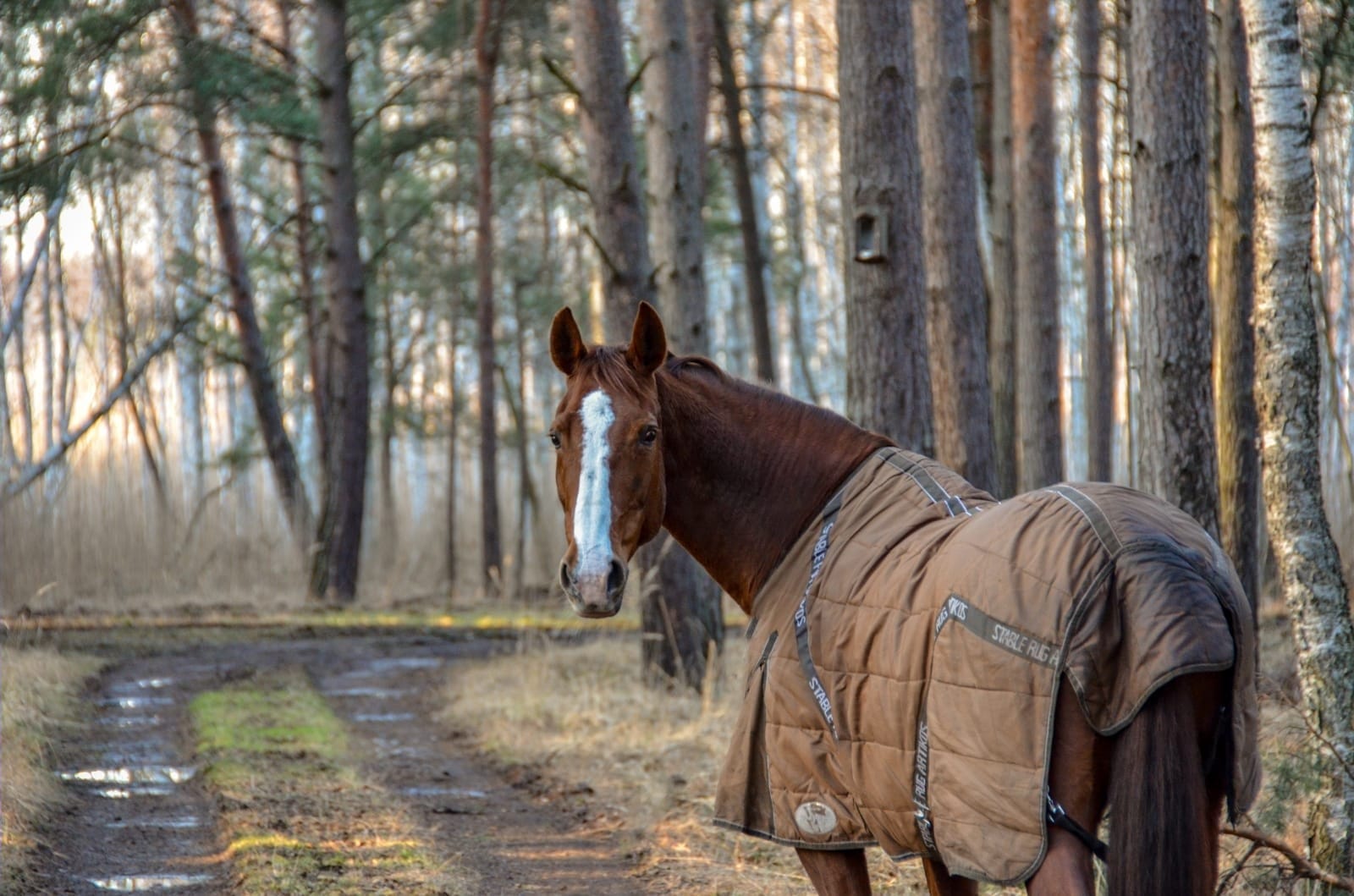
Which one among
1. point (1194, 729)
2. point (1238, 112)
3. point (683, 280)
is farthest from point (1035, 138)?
point (1194, 729)

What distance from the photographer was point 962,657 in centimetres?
270

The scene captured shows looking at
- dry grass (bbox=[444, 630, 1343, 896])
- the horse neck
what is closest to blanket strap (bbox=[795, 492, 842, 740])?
the horse neck

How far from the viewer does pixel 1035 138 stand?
1148 cm

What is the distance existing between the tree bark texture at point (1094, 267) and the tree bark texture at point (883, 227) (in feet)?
20.8

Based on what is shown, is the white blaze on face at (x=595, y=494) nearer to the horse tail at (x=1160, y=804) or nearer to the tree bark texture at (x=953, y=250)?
the horse tail at (x=1160, y=804)

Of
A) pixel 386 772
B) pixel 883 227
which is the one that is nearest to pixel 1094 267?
pixel 883 227

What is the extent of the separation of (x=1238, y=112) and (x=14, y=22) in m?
8.91

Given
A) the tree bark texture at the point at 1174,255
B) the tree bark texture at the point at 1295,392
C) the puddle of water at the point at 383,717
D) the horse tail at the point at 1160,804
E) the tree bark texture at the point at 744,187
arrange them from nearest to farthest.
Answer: the horse tail at the point at 1160,804 < the tree bark texture at the point at 1295,392 < the tree bark texture at the point at 1174,255 < the puddle of water at the point at 383,717 < the tree bark texture at the point at 744,187

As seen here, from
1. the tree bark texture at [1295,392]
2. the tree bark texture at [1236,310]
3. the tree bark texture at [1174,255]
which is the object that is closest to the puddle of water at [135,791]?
the tree bark texture at [1174,255]

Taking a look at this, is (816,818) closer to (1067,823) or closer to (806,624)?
(806,624)

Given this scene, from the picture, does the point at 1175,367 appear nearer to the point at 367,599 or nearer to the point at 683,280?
the point at 683,280

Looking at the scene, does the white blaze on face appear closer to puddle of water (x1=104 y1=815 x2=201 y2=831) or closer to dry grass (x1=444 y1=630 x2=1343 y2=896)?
dry grass (x1=444 y1=630 x2=1343 y2=896)

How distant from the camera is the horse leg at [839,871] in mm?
3146

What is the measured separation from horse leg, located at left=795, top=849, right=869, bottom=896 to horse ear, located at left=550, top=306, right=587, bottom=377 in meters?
1.43
